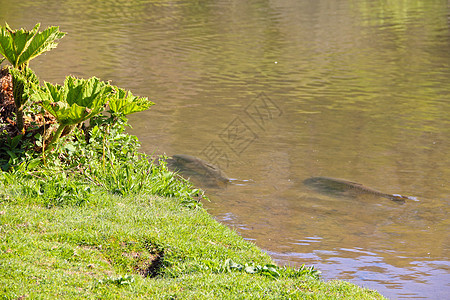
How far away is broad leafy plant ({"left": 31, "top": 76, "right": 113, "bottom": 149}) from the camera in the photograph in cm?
649

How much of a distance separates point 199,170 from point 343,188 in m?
2.24

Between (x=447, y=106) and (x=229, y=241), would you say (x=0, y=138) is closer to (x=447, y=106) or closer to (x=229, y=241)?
(x=229, y=241)

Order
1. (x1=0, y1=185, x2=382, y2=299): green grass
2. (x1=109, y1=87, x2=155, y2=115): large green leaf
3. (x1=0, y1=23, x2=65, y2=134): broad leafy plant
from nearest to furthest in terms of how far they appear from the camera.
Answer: (x1=0, y1=185, x2=382, y2=299): green grass
(x1=0, y1=23, x2=65, y2=134): broad leafy plant
(x1=109, y1=87, x2=155, y2=115): large green leaf

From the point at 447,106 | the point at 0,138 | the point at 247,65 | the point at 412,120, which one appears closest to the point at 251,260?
the point at 0,138

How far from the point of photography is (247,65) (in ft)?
62.2

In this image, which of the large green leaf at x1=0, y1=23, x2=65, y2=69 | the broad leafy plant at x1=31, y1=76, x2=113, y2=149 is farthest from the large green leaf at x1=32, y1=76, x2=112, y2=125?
the large green leaf at x1=0, y1=23, x2=65, y2=69

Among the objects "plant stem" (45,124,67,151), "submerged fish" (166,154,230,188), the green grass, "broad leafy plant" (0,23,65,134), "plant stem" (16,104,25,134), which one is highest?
"broad leafy plant" (0,23,65,134)

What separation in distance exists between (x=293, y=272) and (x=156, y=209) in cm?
196

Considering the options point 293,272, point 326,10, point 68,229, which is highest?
point 68,229

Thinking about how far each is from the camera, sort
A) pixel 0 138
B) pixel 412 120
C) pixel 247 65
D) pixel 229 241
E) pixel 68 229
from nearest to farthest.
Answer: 1. pixel 68 229
2. pixel 229 241
3. pixel 0 138
4. pixel 412 120
5. pixel 247 65

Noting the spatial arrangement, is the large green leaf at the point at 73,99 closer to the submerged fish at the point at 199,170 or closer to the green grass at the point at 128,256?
the green grass at the point at 128,256

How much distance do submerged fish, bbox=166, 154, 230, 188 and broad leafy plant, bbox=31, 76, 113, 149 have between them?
2.31m

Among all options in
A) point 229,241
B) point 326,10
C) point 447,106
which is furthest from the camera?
point 326,10

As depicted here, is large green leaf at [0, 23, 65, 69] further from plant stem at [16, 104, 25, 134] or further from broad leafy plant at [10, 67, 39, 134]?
plant stem at [16, 104, 25, 134]
